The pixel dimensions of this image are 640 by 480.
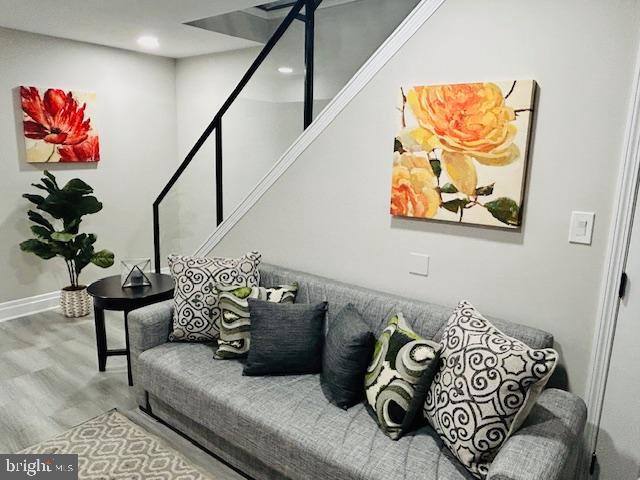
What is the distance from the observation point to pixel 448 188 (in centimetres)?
221

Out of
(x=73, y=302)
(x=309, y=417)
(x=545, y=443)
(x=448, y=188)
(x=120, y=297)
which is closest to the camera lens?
(x=545, y=443)

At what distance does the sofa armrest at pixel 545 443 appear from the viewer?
1.43m

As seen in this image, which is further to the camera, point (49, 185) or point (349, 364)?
point (49, 185)

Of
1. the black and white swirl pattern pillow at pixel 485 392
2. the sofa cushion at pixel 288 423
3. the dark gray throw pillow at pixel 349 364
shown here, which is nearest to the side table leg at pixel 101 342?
the sofa cushion at pixel 288 423

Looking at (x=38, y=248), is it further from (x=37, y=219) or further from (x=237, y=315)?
(x=237, y=315)

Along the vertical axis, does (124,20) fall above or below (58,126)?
above

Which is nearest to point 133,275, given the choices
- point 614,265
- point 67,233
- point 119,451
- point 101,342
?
point 101,342

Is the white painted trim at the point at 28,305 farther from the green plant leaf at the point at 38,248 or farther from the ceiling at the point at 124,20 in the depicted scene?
the ceiling at the point at 124,20

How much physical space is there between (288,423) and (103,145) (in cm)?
369

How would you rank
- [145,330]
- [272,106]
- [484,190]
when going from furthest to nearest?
[272,106]
[145,330]
[484,190]

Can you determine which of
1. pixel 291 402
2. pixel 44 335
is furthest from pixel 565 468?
pixel 44 335

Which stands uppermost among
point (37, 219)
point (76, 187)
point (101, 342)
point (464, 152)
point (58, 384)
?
point (464, 152)

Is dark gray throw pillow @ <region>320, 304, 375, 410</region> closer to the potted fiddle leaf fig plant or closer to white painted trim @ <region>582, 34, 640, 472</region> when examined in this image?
white painted trim @ <region>582, 34, 640, 472</region>

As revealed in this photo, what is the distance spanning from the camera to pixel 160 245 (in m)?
4.10
